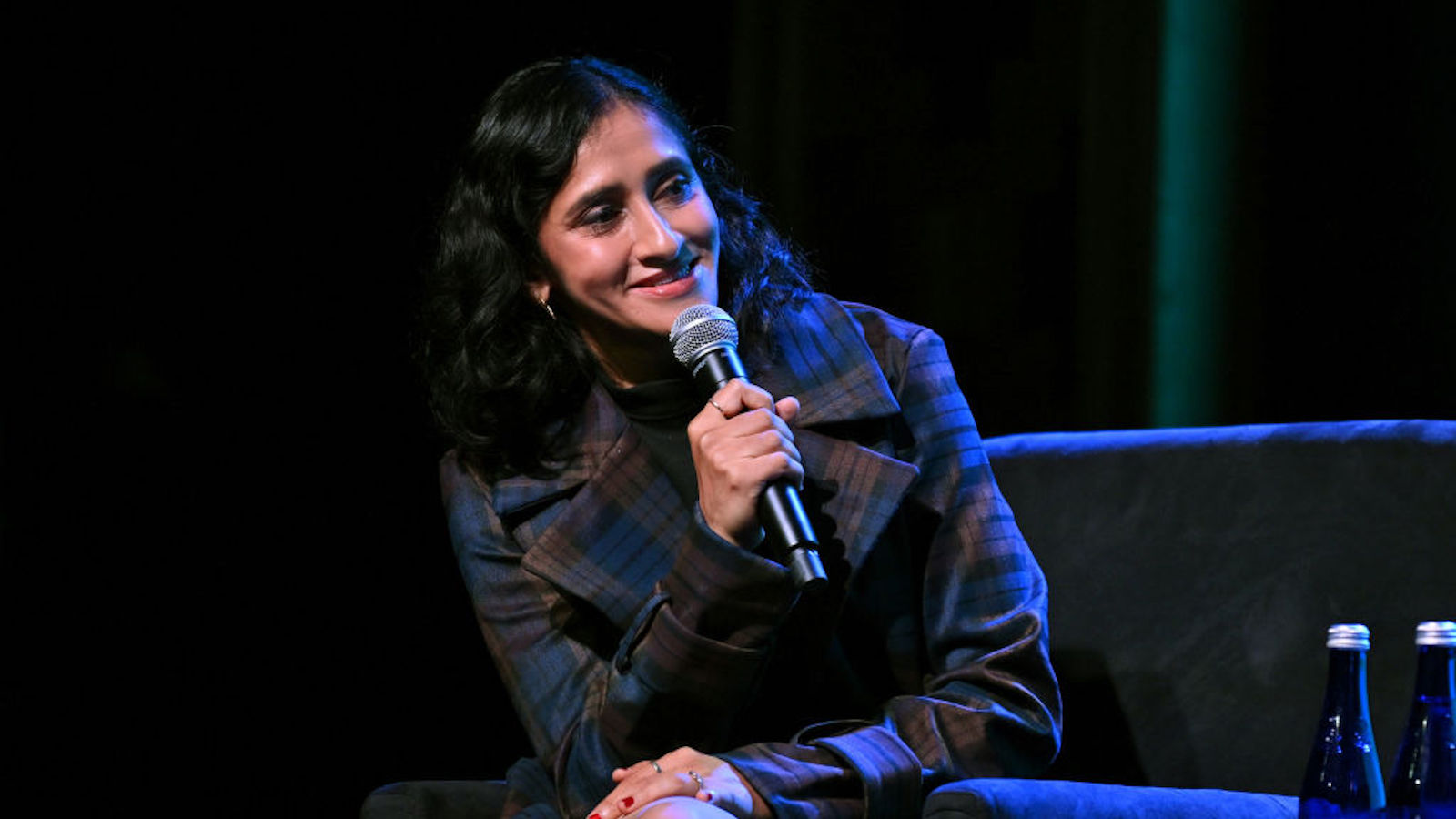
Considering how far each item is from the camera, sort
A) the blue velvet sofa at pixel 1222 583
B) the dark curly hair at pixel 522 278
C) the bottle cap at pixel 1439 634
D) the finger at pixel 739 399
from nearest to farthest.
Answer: the bottle cap at pixel 1439 634
the finger at pixel 739 399
the blue velvet sofa at pixel 1222 583
the dark curly hair at pixel 522 278

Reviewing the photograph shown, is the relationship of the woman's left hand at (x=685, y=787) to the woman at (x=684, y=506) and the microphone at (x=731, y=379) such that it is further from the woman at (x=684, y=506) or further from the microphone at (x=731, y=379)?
the microphone at (x=731, y=379)

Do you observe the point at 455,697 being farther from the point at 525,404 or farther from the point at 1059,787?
the point at 1059,787

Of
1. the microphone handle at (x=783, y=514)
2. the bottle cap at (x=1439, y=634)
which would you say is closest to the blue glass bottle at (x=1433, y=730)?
the bottle cap at (x=1439, y=634)

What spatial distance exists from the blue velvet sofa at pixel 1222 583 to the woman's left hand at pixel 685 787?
11.0 inches

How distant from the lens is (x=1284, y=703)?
1.86 metres

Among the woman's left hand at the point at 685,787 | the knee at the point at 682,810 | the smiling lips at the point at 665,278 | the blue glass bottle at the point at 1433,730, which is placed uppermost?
the smiling lips at the point at 665,278

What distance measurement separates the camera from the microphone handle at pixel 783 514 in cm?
140

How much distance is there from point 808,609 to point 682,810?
1.34ft

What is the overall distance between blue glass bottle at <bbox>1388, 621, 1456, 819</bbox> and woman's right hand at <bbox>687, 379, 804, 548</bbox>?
0.57m

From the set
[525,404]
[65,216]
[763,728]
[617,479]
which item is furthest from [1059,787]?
[65,216]

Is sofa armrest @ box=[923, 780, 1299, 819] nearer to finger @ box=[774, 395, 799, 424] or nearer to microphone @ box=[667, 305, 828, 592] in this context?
microphone @ box=[667, 305, 828, 592]

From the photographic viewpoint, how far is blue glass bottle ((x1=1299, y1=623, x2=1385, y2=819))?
4.77 ft

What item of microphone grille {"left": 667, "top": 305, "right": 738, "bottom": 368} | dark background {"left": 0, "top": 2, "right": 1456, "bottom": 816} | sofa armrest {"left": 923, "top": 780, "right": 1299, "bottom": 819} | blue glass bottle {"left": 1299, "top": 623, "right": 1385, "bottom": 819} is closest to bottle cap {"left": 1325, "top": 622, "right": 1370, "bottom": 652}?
blue glass bottle {"left": 1299, "top": 623, "right": 1385, "bottom": 819}

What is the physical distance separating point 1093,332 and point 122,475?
64.8 inches
